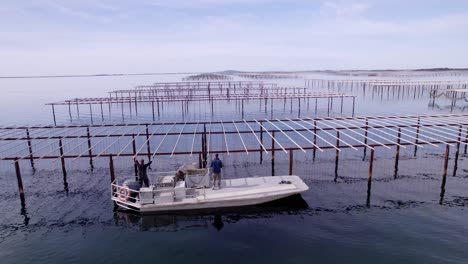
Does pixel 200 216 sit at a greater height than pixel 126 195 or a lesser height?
lesser

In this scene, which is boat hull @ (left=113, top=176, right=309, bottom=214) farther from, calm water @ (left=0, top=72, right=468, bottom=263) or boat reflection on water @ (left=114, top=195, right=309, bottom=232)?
calm water @ (left=0, top=72, right=468, bottom=263)

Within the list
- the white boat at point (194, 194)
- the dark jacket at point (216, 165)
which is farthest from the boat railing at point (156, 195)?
the dark jacket at point (216, 165)

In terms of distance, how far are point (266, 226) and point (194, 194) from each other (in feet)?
19.3

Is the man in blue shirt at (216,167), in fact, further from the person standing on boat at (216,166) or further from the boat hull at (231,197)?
the boat hull at (231,197)

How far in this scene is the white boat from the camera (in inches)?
907

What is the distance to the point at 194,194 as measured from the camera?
23906mm

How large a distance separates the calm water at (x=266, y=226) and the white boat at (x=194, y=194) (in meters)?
0.92

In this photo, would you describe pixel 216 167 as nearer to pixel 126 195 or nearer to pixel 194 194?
pixel 194 194

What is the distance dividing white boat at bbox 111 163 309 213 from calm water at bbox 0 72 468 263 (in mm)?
916

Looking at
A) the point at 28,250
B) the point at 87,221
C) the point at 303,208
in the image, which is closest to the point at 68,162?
the point at 87,221

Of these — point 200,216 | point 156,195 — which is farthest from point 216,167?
point 156,195

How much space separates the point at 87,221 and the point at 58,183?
34.5 feet

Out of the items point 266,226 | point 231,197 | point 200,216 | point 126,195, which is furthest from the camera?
point 126,195

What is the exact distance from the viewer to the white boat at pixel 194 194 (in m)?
23.0
